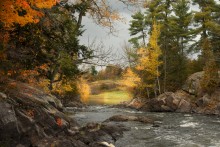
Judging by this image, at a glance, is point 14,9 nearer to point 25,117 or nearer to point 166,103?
point 25,117

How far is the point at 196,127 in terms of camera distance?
2173 cm

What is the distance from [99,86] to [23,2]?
8593cm

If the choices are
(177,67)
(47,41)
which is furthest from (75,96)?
(47,41)

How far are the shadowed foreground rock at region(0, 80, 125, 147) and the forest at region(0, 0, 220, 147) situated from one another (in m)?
0.04

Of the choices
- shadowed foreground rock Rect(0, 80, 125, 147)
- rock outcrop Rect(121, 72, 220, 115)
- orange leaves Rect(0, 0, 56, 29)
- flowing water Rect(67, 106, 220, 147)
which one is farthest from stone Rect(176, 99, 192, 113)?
orange leaves Rect(0, 0, 56, 29)

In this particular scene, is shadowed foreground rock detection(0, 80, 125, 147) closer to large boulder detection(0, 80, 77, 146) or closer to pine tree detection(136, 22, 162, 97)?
large boulder detection(0, 80, 77, 146)

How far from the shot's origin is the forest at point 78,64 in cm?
1163

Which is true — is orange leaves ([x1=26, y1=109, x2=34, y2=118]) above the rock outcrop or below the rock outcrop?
above

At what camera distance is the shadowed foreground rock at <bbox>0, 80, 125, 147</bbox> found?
10.6 m

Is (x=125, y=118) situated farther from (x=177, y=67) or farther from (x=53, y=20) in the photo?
(x=177, y=67)

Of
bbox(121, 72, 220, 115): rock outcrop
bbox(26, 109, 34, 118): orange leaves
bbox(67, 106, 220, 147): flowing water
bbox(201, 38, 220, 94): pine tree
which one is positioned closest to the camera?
bbox(26, 109, 34, 118): orange leaves

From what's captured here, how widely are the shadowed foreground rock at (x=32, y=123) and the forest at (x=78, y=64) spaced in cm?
4

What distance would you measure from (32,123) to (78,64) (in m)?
7.26

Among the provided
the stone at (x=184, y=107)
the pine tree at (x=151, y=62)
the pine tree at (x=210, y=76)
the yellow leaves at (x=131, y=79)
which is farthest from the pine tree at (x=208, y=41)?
the yellow leaves at (x=131, y=79)
